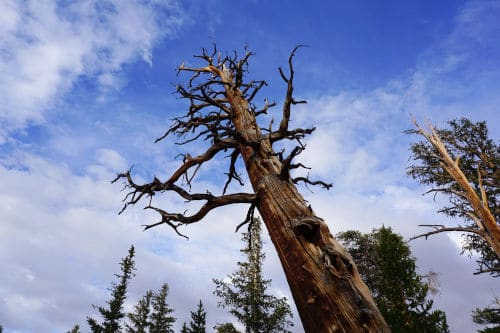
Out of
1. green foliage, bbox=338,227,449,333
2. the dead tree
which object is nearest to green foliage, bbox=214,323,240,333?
green foliage, bbox=338,227,449,333

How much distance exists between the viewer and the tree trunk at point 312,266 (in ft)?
7.73

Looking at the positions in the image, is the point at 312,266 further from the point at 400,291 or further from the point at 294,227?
the point at 400,291

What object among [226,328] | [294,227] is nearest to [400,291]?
[226,328]

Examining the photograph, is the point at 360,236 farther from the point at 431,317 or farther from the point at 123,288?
the point at 123,288

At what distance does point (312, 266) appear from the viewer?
8.80 ft

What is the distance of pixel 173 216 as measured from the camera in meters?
4.07

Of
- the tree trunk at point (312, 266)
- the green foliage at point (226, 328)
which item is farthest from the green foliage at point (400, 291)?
the tree trunk at point (312, 266)

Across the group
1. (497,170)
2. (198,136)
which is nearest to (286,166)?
(198,136)

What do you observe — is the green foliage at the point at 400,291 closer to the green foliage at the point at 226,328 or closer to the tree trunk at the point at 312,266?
the green foliage at the point at 226,328

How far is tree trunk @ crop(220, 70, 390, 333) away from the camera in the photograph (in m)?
2.36

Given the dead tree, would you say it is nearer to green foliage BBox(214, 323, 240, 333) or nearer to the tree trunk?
the tree trunk

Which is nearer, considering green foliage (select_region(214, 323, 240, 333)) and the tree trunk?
the tree trunk

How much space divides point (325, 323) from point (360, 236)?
22656 millimetres

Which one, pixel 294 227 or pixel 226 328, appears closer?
pixel 294 227
